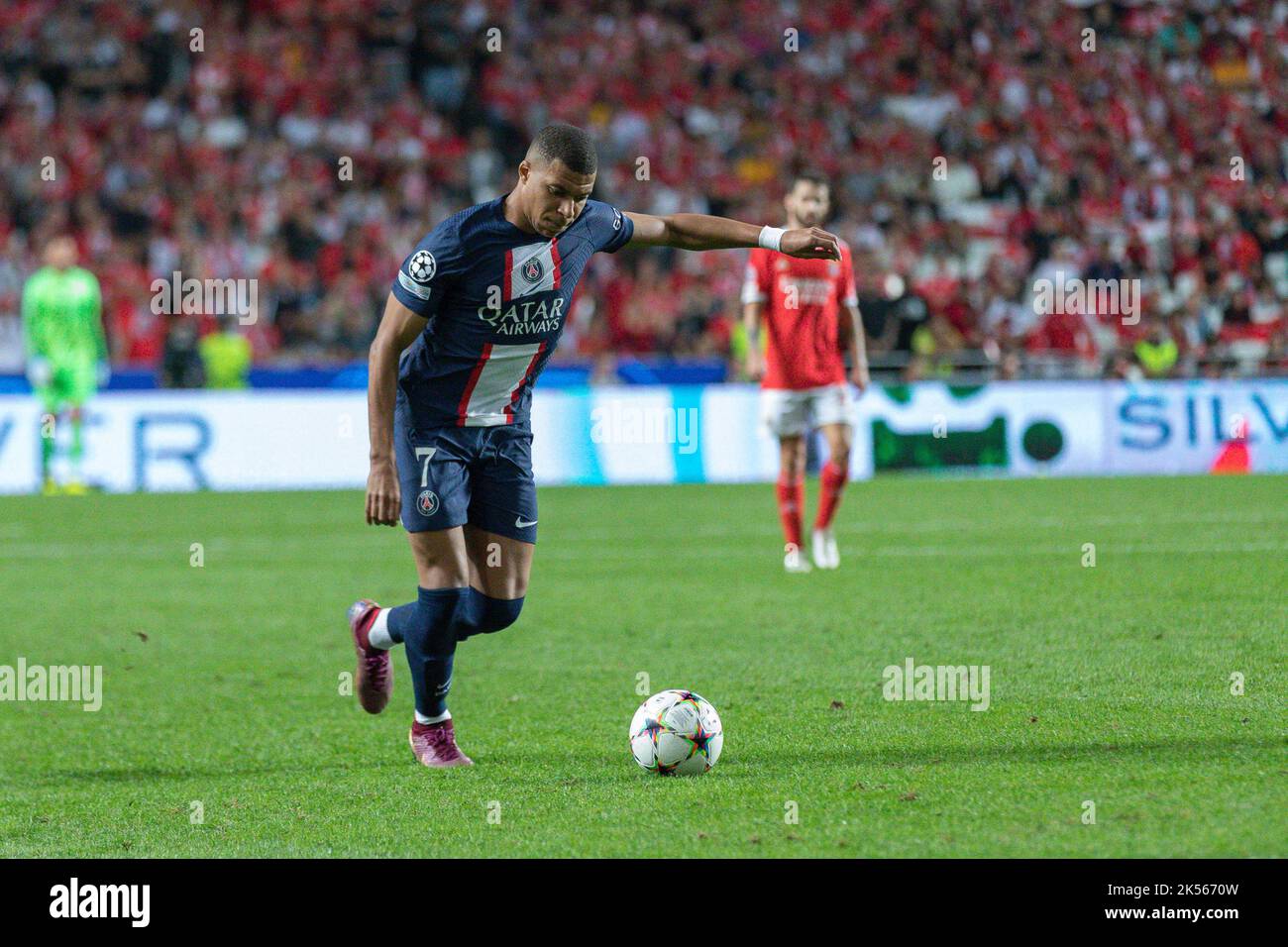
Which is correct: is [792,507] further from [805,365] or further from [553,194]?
[553,194]

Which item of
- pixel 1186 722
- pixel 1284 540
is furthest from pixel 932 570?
pixel 1186 722

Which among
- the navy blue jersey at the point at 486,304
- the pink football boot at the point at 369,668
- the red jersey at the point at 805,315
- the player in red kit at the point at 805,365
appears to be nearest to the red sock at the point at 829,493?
the player in red kit at the point at 805,365

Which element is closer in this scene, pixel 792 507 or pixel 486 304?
pixel 486 304

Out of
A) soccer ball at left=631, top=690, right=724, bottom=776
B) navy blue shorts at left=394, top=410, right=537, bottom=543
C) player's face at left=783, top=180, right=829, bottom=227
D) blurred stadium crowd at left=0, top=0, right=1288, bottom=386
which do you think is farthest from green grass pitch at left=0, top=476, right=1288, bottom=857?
blurred stadium crowd at left=0, top=0, right=1288, bottom=386

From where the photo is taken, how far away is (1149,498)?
1559 cm

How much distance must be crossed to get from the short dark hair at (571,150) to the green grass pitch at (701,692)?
1884mm

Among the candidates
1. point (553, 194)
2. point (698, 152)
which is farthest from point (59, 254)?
point (553, 194)

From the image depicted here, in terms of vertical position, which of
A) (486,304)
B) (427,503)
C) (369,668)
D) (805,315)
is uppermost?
(805,315)

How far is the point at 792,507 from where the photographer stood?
11.7 metres

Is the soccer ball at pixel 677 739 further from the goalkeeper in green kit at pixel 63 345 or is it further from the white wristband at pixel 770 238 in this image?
the goalkeeper in green kit at pixel 63 345

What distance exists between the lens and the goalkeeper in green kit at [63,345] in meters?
17.4

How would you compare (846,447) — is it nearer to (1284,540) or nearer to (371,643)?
(1284,540)

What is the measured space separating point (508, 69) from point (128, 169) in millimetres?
5641

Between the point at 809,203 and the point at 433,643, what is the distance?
17.4 ft
